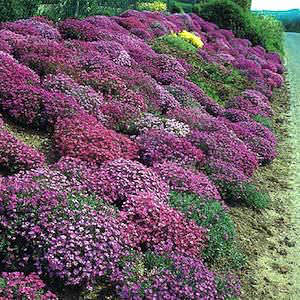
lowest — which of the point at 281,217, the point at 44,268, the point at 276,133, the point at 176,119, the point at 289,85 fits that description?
the point at 289,85

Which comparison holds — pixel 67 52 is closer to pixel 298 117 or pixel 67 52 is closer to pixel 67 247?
pixel 67 247

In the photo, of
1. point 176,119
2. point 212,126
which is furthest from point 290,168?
point 176,119

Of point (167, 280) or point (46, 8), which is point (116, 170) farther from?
point (46, 8)

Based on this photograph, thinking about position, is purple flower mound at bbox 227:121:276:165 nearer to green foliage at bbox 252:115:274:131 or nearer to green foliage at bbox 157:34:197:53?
green foliage at bbox 252:115:274:131

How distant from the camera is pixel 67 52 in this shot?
11852 millimetres

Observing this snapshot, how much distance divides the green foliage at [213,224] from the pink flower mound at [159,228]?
200 mm

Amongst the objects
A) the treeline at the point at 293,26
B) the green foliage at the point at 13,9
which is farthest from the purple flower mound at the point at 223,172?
the treeline at the point at 293,26

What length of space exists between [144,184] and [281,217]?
10.0ft

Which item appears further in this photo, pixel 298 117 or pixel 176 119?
pixel 298 117

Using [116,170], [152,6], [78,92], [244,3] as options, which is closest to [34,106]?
[78,92]

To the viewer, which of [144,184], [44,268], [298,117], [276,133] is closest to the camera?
[44,268]

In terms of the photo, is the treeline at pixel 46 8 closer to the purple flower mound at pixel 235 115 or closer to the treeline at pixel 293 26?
the purple flower mound at pixel 235 115

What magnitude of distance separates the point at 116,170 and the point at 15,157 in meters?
1.40

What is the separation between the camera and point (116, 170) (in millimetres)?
7316
